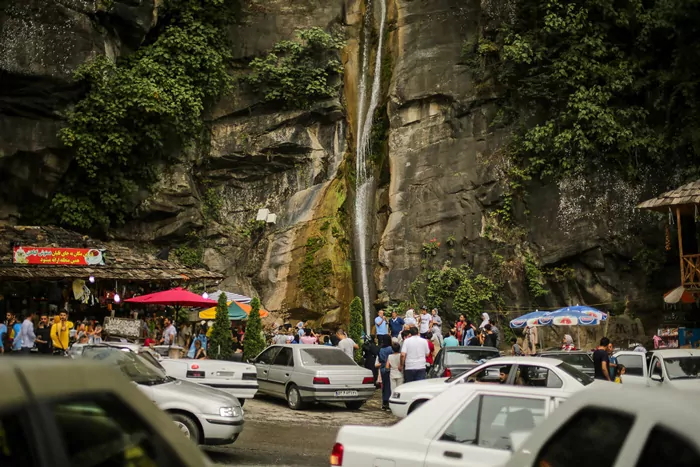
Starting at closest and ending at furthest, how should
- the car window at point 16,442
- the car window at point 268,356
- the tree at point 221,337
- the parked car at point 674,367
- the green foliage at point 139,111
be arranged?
1. the car window at point 16,442
2. the parked car at point 674,367
3. the car window at point 268,356
4. the tree at point 221,337
5. the green foliage at point 139,111

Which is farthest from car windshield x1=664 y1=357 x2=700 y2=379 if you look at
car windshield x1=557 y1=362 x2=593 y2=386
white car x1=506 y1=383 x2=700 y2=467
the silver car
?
white car x1=506 y1=383 x2=700 y2=467

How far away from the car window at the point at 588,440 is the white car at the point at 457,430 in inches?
92.7

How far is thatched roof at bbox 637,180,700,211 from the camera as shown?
22750 millimetres

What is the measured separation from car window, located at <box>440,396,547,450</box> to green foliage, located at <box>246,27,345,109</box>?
27.8 meters

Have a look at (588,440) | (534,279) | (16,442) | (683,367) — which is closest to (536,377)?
(683,367)

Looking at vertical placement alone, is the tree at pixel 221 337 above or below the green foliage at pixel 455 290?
below

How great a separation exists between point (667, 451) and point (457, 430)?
131 inches

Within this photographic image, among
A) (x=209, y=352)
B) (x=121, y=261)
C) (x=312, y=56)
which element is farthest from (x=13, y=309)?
(x=312, y=56)

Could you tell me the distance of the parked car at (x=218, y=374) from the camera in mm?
14180

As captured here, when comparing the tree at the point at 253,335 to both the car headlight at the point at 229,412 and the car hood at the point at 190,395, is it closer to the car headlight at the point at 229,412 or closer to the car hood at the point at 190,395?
the car hood at the point at 190,395

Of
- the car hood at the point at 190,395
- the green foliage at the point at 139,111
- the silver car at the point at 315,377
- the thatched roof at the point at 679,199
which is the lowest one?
the silver car at the point at 315,377

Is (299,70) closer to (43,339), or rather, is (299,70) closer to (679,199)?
(679,199)

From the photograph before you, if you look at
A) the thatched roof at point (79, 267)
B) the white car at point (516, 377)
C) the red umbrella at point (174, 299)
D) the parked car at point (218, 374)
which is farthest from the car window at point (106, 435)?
the thatched roof at point (79, 267)

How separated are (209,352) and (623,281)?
48.7ft
